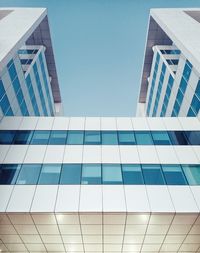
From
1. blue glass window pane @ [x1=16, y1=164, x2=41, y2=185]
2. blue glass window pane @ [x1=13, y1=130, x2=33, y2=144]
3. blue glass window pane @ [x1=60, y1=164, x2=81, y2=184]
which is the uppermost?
blue glass window pane @ [x1=16, y1=164, x2=41, y2=185]

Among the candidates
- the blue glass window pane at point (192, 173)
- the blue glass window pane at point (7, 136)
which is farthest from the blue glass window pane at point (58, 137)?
the blue glass window pane at point (192, 173)

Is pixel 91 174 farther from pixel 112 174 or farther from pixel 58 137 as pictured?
pixel 58 137

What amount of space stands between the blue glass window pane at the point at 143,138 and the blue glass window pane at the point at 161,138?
0.42 m

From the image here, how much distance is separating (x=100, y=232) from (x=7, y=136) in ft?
35.4

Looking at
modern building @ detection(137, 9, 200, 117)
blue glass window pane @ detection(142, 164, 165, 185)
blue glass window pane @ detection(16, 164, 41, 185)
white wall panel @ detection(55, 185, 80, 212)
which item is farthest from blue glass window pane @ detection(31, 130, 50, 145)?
modern building @ detection(137, 9, 200, 117)

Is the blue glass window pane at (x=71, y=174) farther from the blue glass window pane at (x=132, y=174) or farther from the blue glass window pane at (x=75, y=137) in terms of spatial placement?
the blue glass window pane at (x=132, y=174)

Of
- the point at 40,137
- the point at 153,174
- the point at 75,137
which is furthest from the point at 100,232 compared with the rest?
the point at 40,137

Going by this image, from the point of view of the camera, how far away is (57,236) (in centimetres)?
1479

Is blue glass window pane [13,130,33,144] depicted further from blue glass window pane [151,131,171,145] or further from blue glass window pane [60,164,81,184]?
blue glass window pane [151,131,171,145]

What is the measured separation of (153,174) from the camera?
51.1 ft

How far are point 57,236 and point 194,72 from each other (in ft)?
66.9

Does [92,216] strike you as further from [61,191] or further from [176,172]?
[176,172]

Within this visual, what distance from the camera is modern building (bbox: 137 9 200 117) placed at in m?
23.3

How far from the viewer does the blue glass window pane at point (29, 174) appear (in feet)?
49.0
